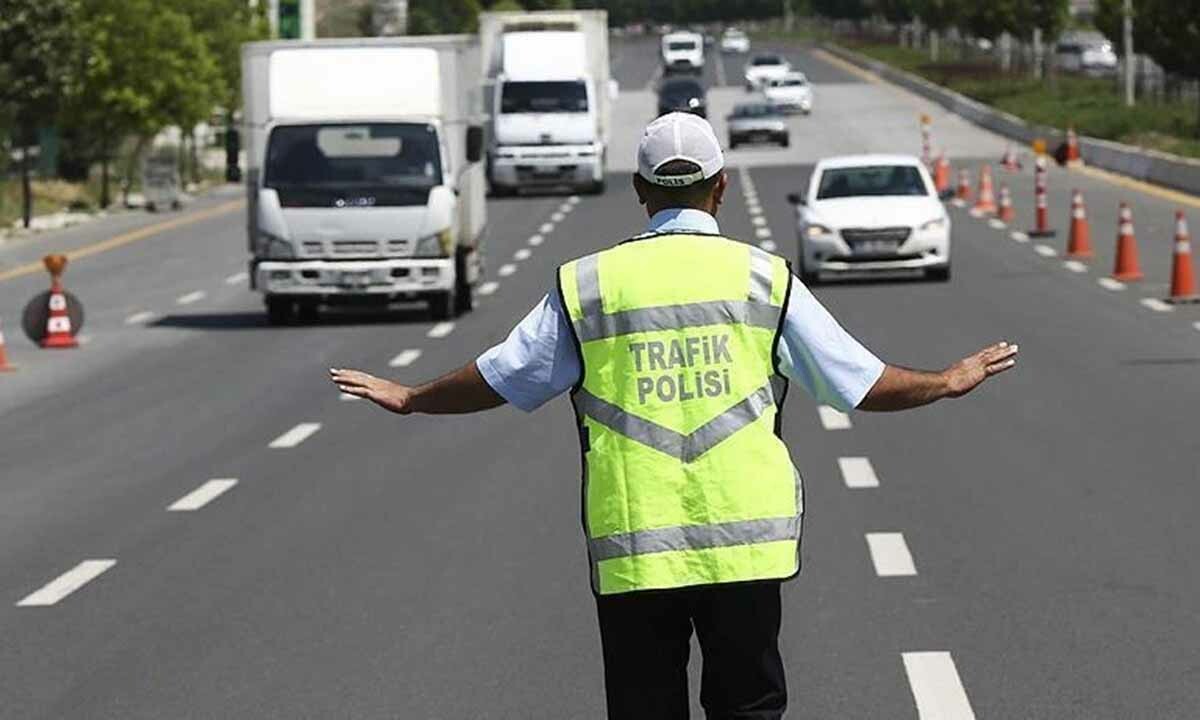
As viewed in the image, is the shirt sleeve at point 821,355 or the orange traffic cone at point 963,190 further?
the orange traffic cone at point 963,190

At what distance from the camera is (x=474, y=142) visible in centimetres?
2894

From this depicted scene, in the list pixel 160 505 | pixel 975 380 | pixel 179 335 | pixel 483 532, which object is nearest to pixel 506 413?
pixel 160 505

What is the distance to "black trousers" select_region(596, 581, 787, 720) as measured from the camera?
18.8 ft

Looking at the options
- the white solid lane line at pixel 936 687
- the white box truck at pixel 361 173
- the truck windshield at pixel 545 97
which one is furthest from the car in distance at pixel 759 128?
the white solid lane line at pixel 936 687

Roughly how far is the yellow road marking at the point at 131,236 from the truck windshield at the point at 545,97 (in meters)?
5.53

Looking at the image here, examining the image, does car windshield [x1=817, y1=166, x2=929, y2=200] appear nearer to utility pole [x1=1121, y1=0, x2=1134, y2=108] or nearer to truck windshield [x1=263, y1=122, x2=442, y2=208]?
truck windshield [x1=263, y1=122, x2=442, y2=208]

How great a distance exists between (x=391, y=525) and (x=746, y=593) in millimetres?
8218

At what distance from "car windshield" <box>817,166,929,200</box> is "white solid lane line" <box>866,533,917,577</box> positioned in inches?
750

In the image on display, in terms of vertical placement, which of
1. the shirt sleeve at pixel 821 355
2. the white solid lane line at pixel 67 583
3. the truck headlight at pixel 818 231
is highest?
the shirt sleeve at pixel 821 355

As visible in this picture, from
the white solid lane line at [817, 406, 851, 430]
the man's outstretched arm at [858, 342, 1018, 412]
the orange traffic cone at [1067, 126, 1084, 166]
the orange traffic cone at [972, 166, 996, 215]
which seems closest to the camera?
the man's outstretched arm at [858, 342, 1018, 412]

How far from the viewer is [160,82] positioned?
57219 mm

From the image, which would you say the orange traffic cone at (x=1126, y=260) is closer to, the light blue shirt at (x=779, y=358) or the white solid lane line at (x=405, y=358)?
the white solid lane line at (x=405, y=358)

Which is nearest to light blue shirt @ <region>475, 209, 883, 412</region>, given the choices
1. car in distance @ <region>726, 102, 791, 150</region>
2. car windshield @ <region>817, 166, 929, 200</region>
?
car windshield @ <region>817, 166, 929, 200</region>

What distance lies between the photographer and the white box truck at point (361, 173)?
27875 millimetres
